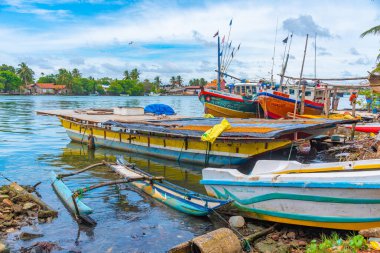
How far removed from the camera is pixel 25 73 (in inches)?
5625

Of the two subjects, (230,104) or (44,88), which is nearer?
(230,104)

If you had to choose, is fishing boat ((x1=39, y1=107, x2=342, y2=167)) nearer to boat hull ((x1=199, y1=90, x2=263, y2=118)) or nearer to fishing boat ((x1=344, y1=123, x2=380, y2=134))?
fishing boat ((x1=344, y1=123, x2=380, y2=134))

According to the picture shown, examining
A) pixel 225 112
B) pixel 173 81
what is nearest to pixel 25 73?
pixel 173 81

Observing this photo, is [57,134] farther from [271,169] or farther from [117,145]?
[271,169]

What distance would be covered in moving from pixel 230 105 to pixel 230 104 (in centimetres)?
11

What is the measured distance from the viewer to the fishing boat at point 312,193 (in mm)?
7441

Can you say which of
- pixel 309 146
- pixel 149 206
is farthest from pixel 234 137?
pixel 309 146

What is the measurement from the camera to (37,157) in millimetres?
20734

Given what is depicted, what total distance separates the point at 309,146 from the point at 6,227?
1434 cm

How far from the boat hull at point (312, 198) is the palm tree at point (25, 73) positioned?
487 feet

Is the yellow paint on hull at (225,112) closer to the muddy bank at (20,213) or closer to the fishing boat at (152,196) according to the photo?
the fishing boat at (152,196)

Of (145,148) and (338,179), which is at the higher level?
(338,179)

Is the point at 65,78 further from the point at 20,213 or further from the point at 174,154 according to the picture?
the point at 20,213

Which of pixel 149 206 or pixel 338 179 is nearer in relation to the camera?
pixel 338 179
